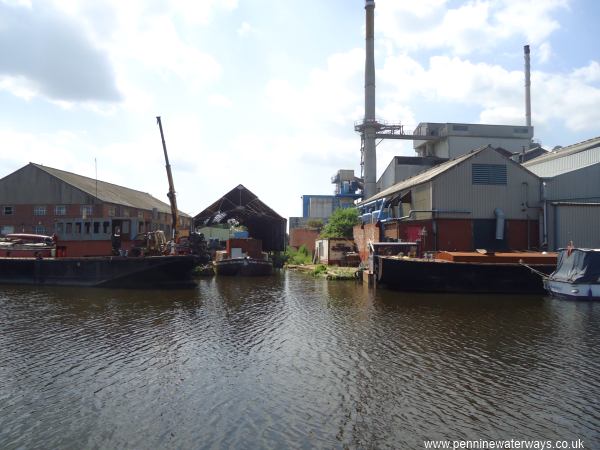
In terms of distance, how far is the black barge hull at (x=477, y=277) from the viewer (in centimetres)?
2522

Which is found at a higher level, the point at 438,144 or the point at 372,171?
the point at 438,144

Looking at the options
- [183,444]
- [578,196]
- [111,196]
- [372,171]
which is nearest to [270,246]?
[372,171]

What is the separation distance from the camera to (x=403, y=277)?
84.8ft

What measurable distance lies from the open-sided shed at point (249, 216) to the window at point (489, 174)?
2364 centimetres

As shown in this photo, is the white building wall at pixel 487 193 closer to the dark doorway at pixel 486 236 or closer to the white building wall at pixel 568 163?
the dark doorway at pixel 486 236

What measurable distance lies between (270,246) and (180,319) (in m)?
34.2

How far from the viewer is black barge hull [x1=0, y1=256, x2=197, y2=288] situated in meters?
29.0

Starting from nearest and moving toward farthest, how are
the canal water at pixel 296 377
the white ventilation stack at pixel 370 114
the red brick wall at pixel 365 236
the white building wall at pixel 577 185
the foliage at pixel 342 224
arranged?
the canal water at pixel 296 377 < the white building wall at pixel 577 185 < the red brick wall at pixel 365 236 < the foliage at pixel 342 224 < the white ventilation stack at pixel 370 114

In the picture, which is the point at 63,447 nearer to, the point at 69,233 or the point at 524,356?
the point at 524,356

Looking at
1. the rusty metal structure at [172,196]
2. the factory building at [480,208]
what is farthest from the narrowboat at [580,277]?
the rusty metal structure at [172,196]

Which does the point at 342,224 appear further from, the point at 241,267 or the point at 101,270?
the point at 101,270

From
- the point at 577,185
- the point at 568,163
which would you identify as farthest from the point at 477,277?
the point at 568,163

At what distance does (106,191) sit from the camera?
5816 centimetres

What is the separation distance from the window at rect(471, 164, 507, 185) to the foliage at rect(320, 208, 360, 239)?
16939 millimetres
